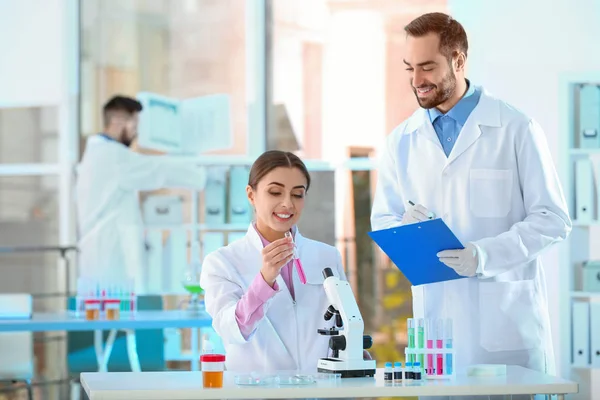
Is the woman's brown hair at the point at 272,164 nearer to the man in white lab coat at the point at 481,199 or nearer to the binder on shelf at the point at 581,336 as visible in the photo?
the man in white lab coat at the point at 481,199

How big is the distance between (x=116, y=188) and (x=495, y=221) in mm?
3744

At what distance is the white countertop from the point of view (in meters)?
2.07

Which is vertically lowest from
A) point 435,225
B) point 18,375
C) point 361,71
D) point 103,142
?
point 18,375

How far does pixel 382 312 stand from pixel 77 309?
220 centimetres

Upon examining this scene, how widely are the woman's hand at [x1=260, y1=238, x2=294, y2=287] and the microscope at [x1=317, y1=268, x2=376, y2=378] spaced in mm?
128

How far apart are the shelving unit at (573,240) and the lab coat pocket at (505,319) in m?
2.50

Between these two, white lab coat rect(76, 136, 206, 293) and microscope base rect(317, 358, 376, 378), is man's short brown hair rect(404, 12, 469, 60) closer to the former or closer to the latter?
microscope base rect(317, 358, 376, 378)

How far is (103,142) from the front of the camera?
5.96 m

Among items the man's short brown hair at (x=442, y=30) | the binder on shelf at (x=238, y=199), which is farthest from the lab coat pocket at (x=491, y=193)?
the binder on shelf at (x=238, y=199)

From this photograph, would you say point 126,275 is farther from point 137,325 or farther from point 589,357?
point 589,357

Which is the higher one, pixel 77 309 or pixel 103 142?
pixel 103 142

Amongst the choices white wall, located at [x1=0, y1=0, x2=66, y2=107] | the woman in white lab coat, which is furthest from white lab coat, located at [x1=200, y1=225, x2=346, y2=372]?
white wall, located at [x1=0, y1=0, x2=66, y2=107]

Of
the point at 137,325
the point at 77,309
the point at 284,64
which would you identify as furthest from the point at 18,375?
the point at 284,64

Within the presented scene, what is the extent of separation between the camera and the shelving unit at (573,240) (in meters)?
5.04
